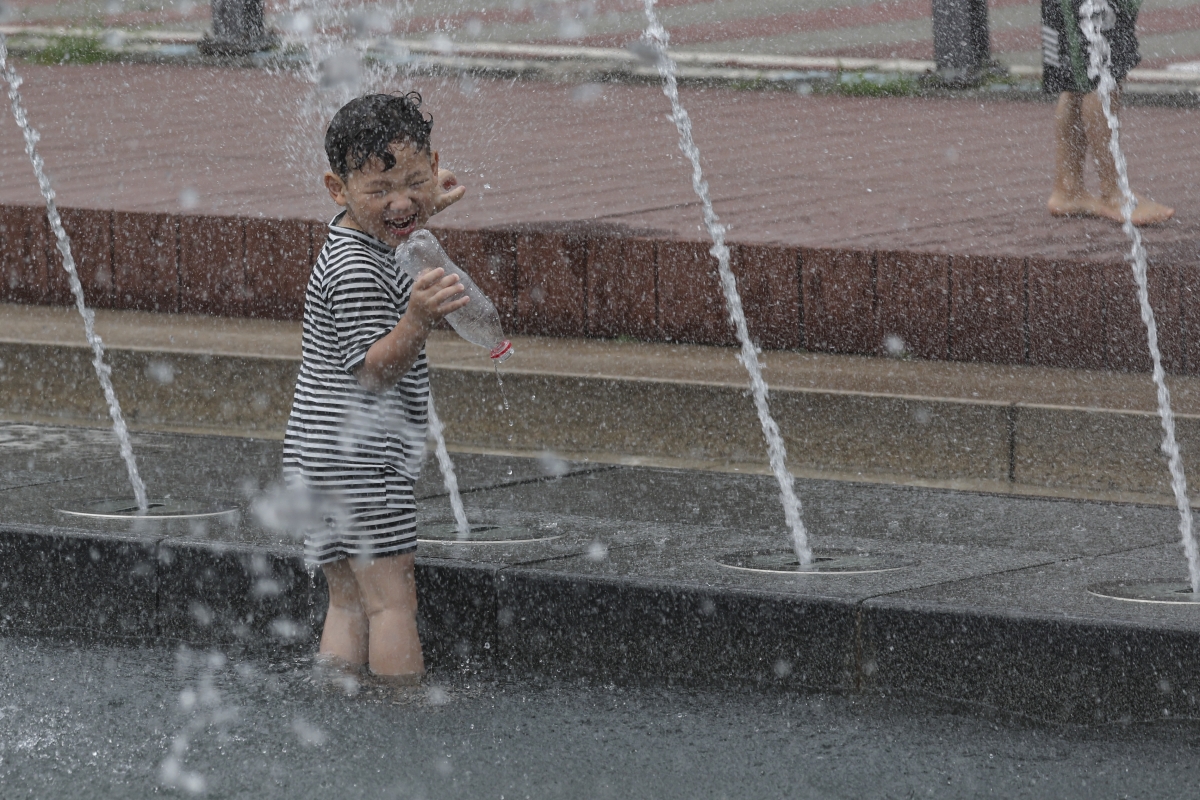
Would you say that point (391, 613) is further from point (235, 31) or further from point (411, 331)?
point (235, 31)

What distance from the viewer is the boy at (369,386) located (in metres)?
4.04

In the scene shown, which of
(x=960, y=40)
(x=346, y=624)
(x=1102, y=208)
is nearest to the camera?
(x=346, y=624)

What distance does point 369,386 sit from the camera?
13.2ft

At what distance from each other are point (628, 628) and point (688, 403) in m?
1.76

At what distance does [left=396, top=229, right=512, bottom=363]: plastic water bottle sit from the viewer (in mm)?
4062

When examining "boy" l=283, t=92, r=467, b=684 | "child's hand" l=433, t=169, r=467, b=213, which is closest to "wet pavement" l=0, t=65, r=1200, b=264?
"child's hand" l=433, t=169, r=467, b=213

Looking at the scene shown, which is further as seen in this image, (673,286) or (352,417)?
(673,286)

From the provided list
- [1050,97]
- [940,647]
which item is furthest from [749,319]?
[1050,97]

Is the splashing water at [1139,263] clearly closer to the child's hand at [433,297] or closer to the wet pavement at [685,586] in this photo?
the wet pavement at [685,586]

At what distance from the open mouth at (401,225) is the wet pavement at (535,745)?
831 mm

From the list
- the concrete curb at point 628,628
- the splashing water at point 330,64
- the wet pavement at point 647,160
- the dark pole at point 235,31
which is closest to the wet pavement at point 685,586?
the concrete curb at point 628,628

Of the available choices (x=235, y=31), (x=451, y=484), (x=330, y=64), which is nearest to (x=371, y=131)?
(x=451, y=484)

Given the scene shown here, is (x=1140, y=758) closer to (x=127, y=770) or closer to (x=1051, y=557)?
(x=1051, y=557)

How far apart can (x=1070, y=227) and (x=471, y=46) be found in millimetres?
7875
